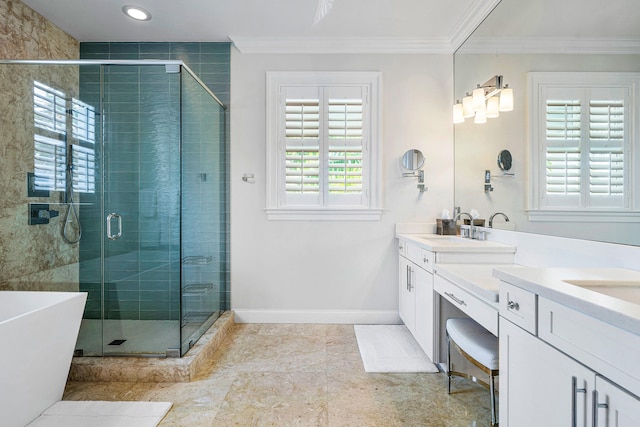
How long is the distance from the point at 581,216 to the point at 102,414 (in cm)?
274

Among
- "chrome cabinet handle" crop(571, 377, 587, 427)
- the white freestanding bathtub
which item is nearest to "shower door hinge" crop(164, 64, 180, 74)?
the white freestanding bathtub

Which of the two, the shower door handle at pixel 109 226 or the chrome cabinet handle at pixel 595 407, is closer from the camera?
the chrome cabinet handle at pixel 595 407

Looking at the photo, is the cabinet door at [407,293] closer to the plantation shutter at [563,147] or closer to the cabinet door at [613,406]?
the plantation shutter at [563,147]

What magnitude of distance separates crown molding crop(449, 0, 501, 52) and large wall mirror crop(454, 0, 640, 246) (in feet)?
0.17

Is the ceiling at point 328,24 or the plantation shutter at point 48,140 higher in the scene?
the ceiling at point 328,24

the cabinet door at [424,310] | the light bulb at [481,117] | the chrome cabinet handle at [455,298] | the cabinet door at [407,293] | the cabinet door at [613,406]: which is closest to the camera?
the cabinet door at [613,406]

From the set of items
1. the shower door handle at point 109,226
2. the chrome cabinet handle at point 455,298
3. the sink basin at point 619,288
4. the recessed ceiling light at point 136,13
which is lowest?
the chrome cabinet handle at point 455,298

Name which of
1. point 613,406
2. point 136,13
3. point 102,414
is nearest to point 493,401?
point 613,406

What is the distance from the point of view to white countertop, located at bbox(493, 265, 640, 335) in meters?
0.76

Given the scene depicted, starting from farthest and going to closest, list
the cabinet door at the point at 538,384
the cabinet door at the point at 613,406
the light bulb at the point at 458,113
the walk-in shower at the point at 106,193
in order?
the light bulb at the point at 458,113, the walk-in shower at the point at 106,193, the cabinet door at the point at 538,384, the cabinet door at the point at 613,406

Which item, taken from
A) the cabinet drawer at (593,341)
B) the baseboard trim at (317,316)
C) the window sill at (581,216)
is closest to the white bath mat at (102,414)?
the baseboard trim at (317,316)

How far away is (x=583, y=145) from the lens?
1489mm

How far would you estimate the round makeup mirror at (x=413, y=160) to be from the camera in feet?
9.58

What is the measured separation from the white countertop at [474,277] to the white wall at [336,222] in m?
1.03
